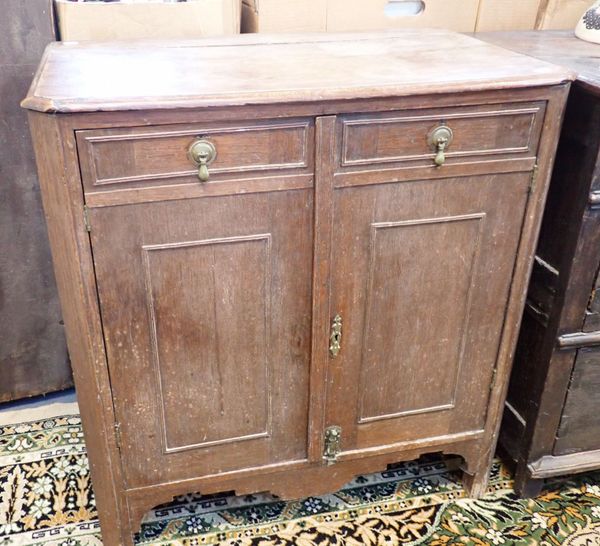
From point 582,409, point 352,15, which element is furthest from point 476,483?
point 352,15

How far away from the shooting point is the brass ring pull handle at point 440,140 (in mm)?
1261

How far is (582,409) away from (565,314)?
0.93 feet

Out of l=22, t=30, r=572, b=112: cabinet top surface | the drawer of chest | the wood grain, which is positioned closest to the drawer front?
l=22, t=30, r=572, b=112: cabinet top surface

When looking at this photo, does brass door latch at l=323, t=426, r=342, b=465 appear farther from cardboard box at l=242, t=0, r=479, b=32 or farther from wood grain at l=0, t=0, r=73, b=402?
cardboard box at l=242, t=0, r=479, b=32

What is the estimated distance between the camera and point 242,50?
145 cm

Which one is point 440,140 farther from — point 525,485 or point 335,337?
point 525,485

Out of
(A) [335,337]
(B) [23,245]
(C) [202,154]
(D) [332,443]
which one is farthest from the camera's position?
(B) [23,245]

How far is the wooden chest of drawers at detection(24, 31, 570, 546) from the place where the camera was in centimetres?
116

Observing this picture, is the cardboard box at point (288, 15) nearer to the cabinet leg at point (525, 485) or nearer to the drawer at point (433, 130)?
the drawer at point (433, 130)

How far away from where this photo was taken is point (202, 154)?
1.16 m

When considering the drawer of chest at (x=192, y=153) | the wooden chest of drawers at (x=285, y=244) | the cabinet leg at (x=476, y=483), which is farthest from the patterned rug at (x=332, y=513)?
the drawer of chest at (x=192, y=153)

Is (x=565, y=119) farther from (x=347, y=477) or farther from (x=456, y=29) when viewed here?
(x=347, y=477)

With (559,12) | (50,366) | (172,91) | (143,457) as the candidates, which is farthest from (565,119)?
(50,366)

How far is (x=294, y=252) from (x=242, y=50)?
1.57ft
